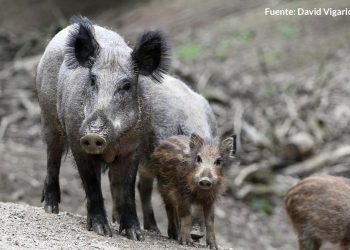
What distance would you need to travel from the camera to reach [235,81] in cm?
1862

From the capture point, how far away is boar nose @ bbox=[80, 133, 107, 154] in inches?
324

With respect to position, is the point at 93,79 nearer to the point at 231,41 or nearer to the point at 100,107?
the point at 100,107

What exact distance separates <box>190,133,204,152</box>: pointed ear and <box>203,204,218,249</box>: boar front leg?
606 millimetres

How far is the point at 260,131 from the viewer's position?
663 inches

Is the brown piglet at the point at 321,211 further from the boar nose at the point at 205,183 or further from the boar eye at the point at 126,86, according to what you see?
the boar eye at the point at 126,86

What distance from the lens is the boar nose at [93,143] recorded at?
8.24 meters

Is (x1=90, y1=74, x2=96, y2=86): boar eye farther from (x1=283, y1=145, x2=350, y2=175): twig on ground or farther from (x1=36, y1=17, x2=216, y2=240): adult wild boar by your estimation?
(x1=283, y1=145, x2=350, y2=175): twig on ground

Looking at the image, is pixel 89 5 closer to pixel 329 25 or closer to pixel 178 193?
pixel 329 25

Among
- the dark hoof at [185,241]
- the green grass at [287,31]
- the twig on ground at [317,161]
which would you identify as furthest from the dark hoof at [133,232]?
the green grass at [287,31]

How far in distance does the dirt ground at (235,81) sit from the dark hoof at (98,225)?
4.75 m

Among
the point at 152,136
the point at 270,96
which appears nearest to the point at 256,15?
the point at 270,96

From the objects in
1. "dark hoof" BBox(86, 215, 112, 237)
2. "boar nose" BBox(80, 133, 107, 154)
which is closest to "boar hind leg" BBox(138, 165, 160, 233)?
"dark hoof" BBox(86, 215, 112, 237)

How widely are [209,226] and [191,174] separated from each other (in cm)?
56

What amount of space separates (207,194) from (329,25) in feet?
38.3
